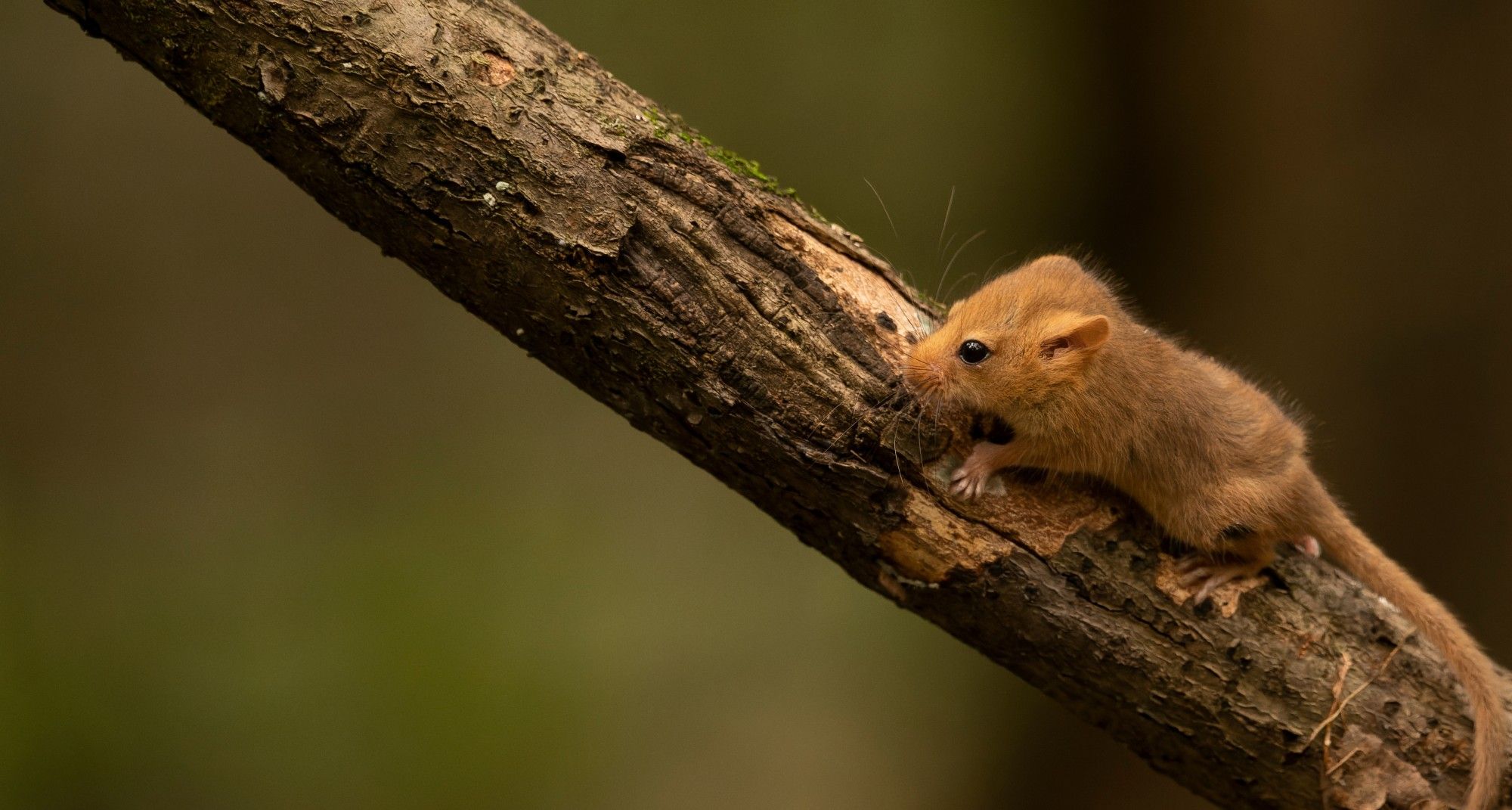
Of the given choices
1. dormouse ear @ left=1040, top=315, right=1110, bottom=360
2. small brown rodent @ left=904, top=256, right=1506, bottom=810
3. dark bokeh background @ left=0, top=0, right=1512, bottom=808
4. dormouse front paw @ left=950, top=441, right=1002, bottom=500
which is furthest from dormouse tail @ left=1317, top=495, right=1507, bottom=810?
dark bokeh background @ left=0, top=0, right=1512, bottom=808

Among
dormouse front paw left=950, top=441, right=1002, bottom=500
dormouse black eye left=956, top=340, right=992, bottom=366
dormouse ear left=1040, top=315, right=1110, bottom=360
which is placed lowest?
dormouse front paw left=950, top=441, right=1002, bottom=500

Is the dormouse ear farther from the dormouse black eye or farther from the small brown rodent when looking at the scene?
the dormouse black eye

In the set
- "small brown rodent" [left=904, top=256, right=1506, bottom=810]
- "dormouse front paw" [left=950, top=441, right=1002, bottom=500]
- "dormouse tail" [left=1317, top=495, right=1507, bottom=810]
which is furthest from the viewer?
"dormouse tail" [left=1317, top=495, right=1507, bottom=810]

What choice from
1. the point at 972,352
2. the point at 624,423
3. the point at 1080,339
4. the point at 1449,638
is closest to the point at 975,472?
the point at 972,352

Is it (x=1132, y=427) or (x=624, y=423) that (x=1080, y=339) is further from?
(x=624, y=423)

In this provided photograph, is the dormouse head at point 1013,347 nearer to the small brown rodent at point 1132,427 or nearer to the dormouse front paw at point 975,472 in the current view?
the small brown rodent at point 1132,427

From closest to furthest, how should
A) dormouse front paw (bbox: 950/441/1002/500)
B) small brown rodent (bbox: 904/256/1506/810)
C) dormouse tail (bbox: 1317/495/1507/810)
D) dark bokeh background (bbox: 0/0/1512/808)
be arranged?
1. dormouse front paw (bbox: 950/441/1002/500)
2. small brown rodent (bbox: 904/256/1506/810)
3. dormouse tail (bbox: 1317/495/1507/810)
4. dark bokeh background (bbox: 0/0/1512/808)
